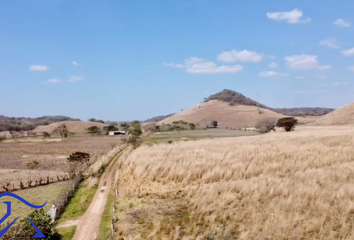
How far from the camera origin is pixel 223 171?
24469 millimetres

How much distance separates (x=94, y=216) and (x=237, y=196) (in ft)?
28.9

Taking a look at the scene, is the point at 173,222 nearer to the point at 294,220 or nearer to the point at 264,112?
the point at 294,220

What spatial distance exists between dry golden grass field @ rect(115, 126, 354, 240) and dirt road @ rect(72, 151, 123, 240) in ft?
3.69

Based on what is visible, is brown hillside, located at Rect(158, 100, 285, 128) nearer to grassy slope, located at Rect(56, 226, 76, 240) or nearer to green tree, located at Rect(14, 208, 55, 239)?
grassy slope, located at Rect(56, 226, 76, 240)

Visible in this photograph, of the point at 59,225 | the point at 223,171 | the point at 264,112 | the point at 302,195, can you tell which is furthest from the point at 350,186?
the point at 264,112

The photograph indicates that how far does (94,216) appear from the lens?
56.0 ft

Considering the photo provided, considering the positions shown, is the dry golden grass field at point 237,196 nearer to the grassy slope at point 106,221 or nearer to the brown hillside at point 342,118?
the grassy slope at point 106,221

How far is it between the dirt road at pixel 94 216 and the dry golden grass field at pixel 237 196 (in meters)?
1.12

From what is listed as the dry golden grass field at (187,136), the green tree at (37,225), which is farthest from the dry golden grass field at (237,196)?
the dry golden grass field at (187,136)

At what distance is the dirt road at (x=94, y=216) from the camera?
1484cm

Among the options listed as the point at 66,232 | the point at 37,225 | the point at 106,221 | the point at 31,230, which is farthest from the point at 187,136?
the point at 31,230

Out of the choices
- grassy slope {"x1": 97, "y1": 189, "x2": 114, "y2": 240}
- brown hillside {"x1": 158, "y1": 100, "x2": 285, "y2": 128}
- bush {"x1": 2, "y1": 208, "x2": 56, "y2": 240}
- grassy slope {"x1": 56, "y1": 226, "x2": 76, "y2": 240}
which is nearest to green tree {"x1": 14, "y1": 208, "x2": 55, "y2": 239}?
bush {"x1": 2, "y1": 208, "x2": 56, "y2": 240}

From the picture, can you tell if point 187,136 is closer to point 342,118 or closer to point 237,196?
point 237,196

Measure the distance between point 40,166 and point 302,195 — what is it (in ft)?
100
